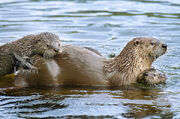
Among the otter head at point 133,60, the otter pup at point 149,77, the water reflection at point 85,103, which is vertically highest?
the otter head at point 133,60

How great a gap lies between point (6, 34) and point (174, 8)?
574 cm

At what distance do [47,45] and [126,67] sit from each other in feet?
4.04

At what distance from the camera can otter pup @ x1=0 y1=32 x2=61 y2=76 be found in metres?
6.35

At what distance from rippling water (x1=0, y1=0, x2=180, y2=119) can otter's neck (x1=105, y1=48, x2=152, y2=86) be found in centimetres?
25

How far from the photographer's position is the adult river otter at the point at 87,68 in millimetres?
6328

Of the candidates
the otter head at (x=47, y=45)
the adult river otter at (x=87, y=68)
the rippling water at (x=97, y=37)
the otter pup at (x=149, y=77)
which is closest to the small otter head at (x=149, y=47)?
the adult river otter at (x=87, y=68)

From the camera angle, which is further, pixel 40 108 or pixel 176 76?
pixel 176 76

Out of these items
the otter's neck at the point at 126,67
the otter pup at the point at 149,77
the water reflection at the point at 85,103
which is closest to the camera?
the water reflection at the point at 85,103

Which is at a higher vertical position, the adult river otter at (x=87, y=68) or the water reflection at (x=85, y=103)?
the adult river otter at (x=87, y=68)

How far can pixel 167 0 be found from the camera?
48.7ft

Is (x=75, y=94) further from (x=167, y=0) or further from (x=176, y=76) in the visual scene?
(x=167, y=0)

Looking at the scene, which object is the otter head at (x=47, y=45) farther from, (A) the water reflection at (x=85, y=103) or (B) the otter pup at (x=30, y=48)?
(A) the water reflection at (x=85, y=103)

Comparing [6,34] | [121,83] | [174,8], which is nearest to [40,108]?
[121,83]

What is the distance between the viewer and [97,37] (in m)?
10.3
